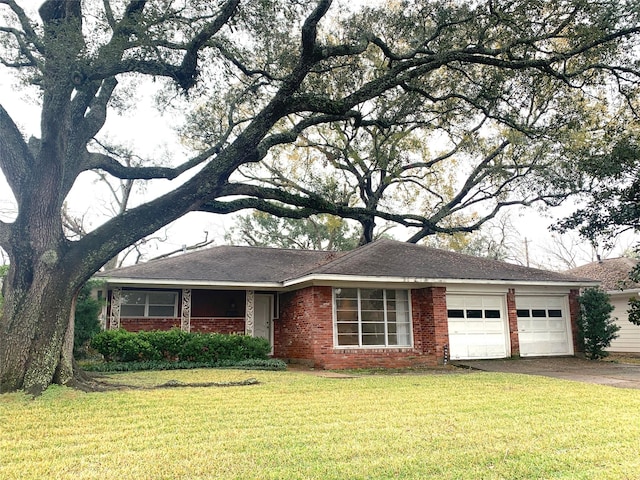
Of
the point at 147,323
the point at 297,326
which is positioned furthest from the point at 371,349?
the point at 147,323

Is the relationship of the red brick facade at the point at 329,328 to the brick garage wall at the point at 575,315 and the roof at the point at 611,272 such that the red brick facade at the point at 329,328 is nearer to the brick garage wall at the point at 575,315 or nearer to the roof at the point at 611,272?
the brick garage wall at the point at 575,315

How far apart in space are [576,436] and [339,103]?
7.48m

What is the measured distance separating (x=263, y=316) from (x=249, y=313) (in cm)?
159

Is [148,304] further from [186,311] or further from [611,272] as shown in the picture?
[611,272]

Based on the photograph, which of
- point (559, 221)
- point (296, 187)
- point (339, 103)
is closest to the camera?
point (339, 103)

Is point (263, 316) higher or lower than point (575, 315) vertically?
higher

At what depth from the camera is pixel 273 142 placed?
11188mm

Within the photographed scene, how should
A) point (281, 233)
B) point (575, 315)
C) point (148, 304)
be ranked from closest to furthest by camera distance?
point (148, 304), point (575, 315), point (281, 233)

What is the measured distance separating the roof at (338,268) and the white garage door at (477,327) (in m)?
0.96

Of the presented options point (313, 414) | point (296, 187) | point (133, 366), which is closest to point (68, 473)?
point (313, 414)

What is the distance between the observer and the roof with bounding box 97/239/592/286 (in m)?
14.6

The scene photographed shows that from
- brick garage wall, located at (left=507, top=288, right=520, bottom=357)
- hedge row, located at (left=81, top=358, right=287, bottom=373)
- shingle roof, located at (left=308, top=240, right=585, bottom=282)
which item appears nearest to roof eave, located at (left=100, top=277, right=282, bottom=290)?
shingle roof, located at (left=308, top=240, right=585, bottom=282)

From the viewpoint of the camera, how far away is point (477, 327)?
1566 cm

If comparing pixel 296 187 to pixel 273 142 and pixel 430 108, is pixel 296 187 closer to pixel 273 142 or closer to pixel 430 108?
pixel 430 108
